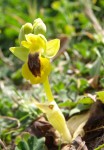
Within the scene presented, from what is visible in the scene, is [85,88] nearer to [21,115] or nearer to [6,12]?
[21,115]

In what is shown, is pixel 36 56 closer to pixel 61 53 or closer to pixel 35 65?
pixel 35 65

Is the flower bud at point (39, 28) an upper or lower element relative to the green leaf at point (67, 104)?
upper

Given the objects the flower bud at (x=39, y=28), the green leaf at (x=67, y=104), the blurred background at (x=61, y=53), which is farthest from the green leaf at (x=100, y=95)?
the flower bud at (x=39, y=28)

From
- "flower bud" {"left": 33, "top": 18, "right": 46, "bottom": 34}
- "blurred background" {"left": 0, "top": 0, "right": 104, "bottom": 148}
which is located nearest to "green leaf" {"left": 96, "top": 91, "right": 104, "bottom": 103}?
"blurred background" {"left": 0, "top": 0, "right": 104, "bottom": 148}

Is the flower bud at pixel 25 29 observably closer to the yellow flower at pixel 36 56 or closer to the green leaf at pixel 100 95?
the yellow flower at pixel 36 56

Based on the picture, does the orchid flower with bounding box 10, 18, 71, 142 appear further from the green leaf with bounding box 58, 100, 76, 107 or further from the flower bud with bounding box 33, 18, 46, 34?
the green leaf with bounding box 58, 100, 76, 107

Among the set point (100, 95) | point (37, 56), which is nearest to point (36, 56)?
point (37, 56)

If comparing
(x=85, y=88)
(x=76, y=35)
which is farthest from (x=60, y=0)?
(x=85, y=88)

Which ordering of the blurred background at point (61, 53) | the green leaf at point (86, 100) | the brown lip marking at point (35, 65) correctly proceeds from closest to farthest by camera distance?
the brown lip marking at point (35, 65) → the green leaf at point (86, 100) → the blurred background at point (61, 53)
